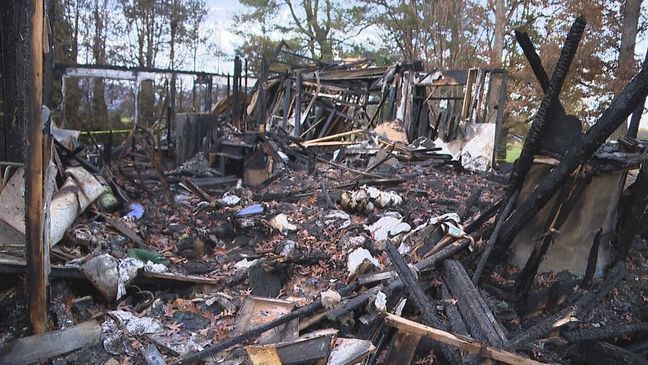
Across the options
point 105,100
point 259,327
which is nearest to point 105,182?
point 259,327

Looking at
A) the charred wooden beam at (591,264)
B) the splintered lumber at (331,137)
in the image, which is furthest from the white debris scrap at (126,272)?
the splintered lumber at (331,137)

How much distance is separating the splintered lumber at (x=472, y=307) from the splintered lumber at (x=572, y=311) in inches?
4.7

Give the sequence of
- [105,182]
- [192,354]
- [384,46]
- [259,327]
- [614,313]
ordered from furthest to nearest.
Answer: [384,46]
[105,182]
[614,313]
[259,327]
[192,354]

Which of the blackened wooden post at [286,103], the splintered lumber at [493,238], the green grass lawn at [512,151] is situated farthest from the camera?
the green grass lawn at [512,151]

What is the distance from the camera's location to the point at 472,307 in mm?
3570

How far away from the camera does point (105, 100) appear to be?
18.2 m

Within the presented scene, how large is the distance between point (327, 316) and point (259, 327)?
58 cm

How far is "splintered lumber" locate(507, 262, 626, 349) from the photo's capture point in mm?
3266

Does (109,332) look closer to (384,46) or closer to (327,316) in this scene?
(327,316)

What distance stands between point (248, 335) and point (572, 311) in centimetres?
257

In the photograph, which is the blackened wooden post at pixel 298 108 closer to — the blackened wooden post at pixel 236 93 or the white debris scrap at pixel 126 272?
the blackened wooden post at pixel 236 93

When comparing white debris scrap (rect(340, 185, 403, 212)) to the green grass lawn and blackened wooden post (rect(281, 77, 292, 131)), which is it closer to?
blackened wooden post (rect(281, 77, 292, 131))

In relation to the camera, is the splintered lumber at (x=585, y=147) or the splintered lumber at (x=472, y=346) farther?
the splintered lumber at (x=585, y=147)

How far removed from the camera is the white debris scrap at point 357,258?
15.4ft
